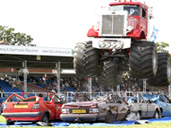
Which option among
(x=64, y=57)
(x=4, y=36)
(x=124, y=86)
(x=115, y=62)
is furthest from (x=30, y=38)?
(x=115, y=62)

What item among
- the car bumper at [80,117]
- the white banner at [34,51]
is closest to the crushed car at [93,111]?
the car bumper at [80,117]

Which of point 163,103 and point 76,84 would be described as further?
point 76,84

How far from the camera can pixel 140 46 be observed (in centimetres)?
1681

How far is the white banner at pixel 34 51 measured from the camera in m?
32.7

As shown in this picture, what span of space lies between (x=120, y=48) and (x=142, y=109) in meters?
3.35

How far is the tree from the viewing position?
76125mm

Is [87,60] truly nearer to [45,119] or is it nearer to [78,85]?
[45,119]

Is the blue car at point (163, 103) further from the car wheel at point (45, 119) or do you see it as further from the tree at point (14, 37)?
the tree at point (14, 37)

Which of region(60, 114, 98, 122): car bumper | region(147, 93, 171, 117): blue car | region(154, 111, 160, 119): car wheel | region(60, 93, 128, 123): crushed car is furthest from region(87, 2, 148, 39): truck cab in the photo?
region(147, 93, 171, 117): blue car

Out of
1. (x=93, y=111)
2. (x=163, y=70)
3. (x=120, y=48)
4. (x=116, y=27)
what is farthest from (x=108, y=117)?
(x=163, y=70)

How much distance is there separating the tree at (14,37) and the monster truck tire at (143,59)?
60825 mm

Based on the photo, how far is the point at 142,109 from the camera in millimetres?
18719

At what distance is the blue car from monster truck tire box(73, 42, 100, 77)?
14.6ft

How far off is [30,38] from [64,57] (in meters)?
42.4
